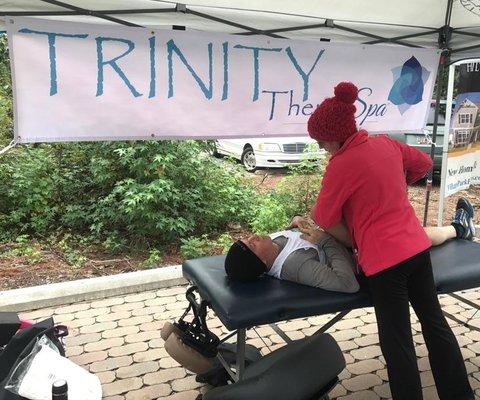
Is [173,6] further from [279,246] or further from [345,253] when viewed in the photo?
[345,253]

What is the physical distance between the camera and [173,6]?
2605 mm

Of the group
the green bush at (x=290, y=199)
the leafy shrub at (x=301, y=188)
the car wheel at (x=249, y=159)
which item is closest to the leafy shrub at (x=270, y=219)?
the green bush at (x=290, y=199)

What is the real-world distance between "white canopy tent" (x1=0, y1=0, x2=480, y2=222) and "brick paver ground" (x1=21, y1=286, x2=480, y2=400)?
1967mm

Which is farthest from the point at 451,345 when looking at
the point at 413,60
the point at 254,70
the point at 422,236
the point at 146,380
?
the point at 413,60

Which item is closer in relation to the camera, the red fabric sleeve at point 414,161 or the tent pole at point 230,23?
the red fabric sleeve at point 414,161

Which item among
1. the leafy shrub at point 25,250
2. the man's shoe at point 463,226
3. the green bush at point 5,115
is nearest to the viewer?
the man's shoe at point 463,226

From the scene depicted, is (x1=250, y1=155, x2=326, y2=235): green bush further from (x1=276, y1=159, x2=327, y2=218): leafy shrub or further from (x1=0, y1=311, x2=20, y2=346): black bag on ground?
(x1=0, y1=311, x2=20, y2=346): black bag on ground

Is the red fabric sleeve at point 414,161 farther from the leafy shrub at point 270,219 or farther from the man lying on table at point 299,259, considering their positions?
the leafy shrub at point 270,219

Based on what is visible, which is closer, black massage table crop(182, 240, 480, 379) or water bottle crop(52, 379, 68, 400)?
water bottle crop(52, 379, 68, 400)

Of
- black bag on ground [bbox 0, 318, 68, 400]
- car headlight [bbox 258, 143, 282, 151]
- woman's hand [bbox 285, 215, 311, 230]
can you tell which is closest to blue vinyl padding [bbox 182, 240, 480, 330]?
woman's hand [bbox 285, 215, 311, 230]

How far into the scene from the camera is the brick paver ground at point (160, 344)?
8.57 feet

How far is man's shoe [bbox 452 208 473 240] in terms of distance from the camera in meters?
3.04

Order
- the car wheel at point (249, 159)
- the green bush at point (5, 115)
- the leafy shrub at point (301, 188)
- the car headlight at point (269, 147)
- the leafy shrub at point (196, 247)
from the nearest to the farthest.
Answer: the leafy shrub at point (196, 247)
the leafy shrub at point (301, 188)
the green bush at point (5, 115)
the car headlight at point (269, 147)
the car wheel at point (249, 159)

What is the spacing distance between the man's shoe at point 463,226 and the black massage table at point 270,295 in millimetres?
466
